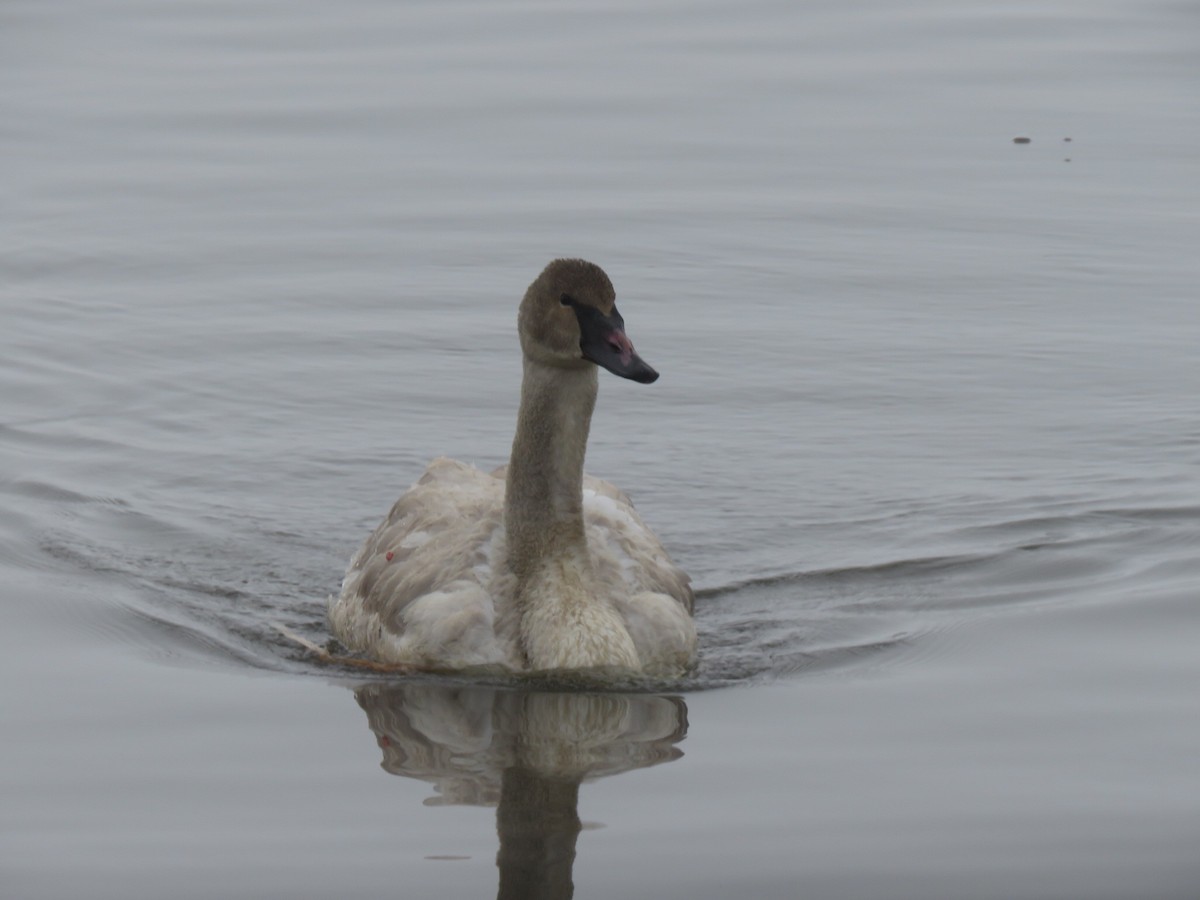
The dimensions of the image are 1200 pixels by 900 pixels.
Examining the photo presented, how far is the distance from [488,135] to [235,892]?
15.9 meters

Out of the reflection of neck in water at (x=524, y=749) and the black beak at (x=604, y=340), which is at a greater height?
the black beak at (x=604, y=340)

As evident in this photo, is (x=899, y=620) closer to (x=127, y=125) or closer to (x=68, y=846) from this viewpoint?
(x=68, y=846)

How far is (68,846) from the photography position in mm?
8047

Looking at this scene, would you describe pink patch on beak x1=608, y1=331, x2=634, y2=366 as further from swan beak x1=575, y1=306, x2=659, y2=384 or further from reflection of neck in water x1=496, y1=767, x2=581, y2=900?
reflection of neck in water x1=496, y1=767, x2=581, y2=900

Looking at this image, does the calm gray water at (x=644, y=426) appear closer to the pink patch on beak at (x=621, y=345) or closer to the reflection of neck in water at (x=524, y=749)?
the reflection of neck in water at (x=524, y=749)

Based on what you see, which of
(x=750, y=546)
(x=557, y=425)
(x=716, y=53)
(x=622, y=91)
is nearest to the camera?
(x=557, y=425)

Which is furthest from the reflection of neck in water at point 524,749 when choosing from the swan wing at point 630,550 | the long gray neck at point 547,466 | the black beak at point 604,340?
the black beak at point 604,340

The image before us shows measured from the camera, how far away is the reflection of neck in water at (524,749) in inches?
318

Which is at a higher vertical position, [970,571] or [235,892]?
[970,571]

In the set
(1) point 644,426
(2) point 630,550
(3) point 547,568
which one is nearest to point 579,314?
(3) point 547,568

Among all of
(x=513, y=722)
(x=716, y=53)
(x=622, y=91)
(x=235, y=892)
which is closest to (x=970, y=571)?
(x=513, y=722)

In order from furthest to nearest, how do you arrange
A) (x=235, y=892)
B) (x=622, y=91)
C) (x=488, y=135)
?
(x=622, y=91) < (x=488, y=135) < (x=235, y=892)

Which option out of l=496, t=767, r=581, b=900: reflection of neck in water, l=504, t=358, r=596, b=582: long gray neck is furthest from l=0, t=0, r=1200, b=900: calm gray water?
l=504, t=358, r=596, b=582: long gray neck

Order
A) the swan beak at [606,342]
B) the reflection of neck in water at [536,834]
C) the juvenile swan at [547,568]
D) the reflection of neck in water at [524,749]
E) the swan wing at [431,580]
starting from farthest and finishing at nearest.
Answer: the swan wing at [431,580] < the juvenile swan at [547,568] < the swan beak at [606,342] < the reflection of neck in water at [524,749] < the reflection of neck in water at [536,834]
